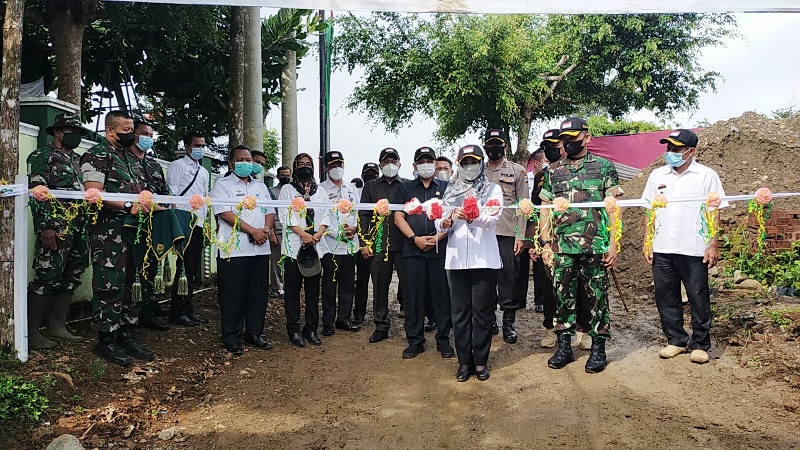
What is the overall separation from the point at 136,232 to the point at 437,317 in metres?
2.67

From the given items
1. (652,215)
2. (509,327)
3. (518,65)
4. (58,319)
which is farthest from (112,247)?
(518,65)

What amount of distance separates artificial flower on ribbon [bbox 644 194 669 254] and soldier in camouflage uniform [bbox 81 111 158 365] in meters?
4.14

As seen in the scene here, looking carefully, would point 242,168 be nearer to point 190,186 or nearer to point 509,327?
point 190,186

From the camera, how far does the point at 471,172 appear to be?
194 inches

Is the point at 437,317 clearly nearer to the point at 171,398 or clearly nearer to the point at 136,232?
the point at 171,398

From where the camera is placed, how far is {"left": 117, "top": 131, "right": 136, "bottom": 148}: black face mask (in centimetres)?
516

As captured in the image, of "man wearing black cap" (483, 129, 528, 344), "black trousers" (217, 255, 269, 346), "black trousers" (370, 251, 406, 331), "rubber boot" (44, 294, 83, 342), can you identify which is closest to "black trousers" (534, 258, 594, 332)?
"man wearing black cap" (483, 129, 528, 344)

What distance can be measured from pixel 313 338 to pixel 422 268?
143 centimetres

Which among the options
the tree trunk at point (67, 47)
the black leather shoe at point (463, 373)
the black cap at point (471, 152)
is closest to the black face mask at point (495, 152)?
the black cap at point (471, 152)

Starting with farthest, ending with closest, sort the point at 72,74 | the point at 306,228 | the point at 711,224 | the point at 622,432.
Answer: the point at 72,74
the point at 306,228
the point at 711,224
the point at 622,432

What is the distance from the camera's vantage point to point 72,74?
25.9ft

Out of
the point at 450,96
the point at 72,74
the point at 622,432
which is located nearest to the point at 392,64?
the point at 450,96

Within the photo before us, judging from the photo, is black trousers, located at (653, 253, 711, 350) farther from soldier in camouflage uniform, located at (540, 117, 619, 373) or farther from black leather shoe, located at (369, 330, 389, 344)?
black leather shoe, located at (369, 330, 389, 344)

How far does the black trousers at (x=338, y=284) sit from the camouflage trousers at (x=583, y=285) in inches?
88.5
